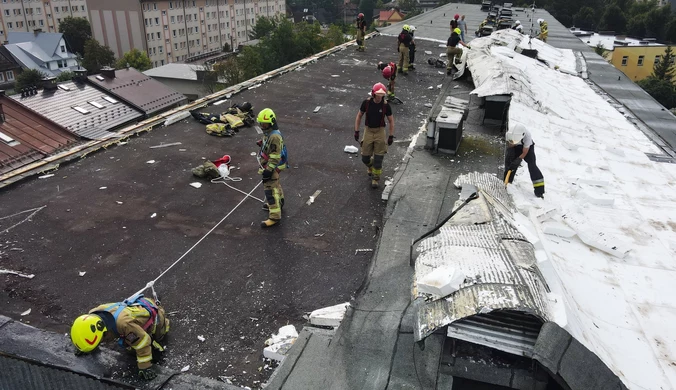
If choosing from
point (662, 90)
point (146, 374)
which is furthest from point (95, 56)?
point (146, 374)

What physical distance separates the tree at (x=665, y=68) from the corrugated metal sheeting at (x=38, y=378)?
160 ft

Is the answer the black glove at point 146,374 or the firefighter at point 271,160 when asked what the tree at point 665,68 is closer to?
the firefighter at point 271,160

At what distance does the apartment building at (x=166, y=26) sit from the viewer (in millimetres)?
55719

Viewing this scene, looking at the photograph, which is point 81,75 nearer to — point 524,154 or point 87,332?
point 87,332

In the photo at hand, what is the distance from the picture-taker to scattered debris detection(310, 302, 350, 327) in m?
4.33

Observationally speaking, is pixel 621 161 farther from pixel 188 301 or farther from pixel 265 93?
pixel 265 93

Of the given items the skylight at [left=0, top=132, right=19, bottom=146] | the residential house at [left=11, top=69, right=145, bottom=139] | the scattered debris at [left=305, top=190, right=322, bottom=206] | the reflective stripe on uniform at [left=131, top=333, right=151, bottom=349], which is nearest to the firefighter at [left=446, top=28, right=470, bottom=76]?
the scattered debris at [left=305, top=190, right=322, bottom=206]

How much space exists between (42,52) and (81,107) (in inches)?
1379

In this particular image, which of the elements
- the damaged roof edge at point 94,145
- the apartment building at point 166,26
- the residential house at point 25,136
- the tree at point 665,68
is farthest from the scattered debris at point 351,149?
the apartment building at point 166,26

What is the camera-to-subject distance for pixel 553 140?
8297 mm

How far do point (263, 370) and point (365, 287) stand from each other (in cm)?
122

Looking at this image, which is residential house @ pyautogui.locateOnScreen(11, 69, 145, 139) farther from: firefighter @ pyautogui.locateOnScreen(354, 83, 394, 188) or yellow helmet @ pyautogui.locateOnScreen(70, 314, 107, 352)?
yellow helmet @ pyautogui.locateOnScreen(70, 314, 107, 352)

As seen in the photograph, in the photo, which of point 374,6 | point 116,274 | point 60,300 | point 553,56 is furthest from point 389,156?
point 374,6

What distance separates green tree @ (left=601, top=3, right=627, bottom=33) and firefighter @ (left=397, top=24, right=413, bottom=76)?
50608 mm
